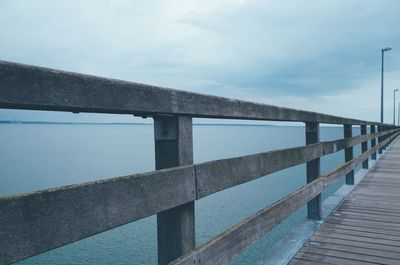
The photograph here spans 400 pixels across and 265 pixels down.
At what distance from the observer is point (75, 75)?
1.35 m

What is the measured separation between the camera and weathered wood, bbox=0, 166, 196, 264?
111 centimetres

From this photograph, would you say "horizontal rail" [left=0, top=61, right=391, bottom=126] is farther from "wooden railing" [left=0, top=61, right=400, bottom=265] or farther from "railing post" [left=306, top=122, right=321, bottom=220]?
"railing post" [left=306, top=122, right=321, bottom=220]

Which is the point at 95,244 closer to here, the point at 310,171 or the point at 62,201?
the point at 310,171

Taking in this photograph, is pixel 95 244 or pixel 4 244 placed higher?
pixel 4 244

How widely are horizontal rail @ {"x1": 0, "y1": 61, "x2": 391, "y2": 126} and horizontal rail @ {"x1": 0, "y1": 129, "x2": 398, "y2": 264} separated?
30cm

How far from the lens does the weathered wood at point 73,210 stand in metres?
1.11

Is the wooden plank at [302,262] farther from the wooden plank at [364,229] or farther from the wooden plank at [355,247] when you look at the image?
the wooden plank at [364,229]

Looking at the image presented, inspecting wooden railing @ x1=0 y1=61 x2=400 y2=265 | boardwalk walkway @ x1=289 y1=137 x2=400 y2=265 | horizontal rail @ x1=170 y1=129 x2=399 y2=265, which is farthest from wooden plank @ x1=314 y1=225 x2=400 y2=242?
wooden railing @ x1=0 y1=61 x2=400 y2=265

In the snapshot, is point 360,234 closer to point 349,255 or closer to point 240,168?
point 349,255

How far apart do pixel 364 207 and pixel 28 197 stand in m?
5.65

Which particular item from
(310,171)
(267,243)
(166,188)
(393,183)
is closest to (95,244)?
(267,243)

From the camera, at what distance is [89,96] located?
1.39 m

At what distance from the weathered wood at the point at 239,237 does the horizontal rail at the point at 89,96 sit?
773mm

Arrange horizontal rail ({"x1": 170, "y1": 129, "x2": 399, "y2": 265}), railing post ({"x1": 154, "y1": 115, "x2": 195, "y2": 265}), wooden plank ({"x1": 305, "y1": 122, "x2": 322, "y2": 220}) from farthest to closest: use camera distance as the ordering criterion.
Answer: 1. wooden plank ({"x1": 305, "y1": 122, "x2": 322, "y2": 220})
2. horizontal rail ({"x1": 170, "y1": 129, "x2": 399, "y2": 265})
3. railing post ({"x1": 154, "y1": 115, "x2": 195, "y2": 265})
